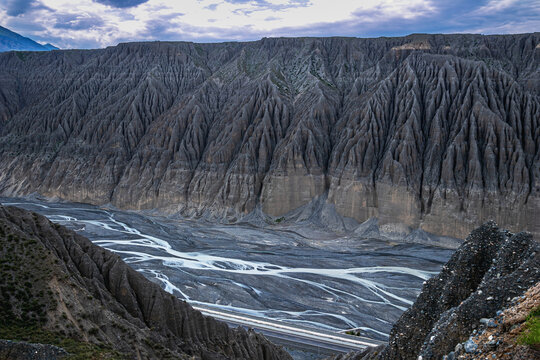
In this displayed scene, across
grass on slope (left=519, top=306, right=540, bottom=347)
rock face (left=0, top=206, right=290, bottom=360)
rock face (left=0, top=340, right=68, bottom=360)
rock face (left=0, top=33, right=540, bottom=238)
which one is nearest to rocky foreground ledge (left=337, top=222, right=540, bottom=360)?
grass on slope (left=519, top=306, right=540, bottom=347)

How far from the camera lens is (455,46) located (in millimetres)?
64750

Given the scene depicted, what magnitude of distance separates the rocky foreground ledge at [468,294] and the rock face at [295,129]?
3639 centimetres

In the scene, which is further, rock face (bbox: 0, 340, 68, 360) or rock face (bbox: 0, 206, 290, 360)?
rock face (bbox: 0, 206, 290, 360)

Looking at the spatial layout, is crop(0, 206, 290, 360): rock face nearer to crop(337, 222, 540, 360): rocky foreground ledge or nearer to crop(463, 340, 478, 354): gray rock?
crop(337, 222, 540, 360): rocky foreground ledge

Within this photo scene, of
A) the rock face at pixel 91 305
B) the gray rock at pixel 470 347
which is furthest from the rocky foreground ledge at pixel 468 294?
the rock face at pixel 91 305

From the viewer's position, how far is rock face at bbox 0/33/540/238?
159 ft

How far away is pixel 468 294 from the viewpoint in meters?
12.7

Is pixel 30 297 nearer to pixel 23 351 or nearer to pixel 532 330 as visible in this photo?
pixel 23 351

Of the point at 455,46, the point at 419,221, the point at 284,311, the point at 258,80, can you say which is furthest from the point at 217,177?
the point at 455,46

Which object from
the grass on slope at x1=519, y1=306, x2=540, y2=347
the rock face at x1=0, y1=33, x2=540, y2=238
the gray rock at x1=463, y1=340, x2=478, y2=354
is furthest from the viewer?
the rock face at x1=0, y1=33, x2=540, y2=238

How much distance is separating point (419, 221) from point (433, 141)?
876 centimetres

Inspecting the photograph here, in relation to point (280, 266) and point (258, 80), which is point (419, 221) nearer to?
point (280, 266)

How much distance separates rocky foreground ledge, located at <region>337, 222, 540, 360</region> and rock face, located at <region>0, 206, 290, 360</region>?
831 cm

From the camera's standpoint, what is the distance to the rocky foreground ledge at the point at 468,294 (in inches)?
388
